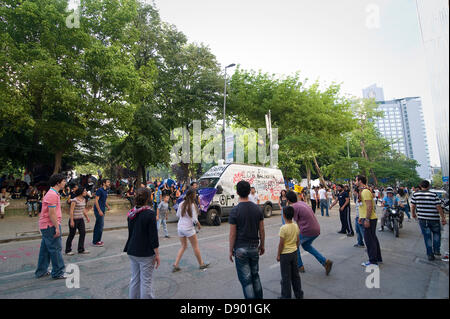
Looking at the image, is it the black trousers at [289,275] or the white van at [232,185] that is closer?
the black trousers at [289,275]

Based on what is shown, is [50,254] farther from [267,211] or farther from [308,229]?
[267,211]

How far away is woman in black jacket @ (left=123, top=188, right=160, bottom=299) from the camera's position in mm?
3262

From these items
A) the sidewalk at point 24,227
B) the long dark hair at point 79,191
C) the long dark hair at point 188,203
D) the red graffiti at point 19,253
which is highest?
the long dark hair at point 79,191

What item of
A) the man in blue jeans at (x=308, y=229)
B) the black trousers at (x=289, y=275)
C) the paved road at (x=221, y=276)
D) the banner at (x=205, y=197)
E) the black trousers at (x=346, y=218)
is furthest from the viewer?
the banner at (x=205, y=197)

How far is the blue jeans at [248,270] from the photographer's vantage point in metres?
3.21

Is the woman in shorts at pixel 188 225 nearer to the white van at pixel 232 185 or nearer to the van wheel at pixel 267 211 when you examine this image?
the white van at pixel 232 185

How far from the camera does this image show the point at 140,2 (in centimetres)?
2209

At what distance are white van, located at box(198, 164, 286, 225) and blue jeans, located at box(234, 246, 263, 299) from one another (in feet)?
25.2

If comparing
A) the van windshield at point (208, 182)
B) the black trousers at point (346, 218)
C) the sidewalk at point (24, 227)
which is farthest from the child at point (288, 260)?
the sidewalk at point (24, 227)

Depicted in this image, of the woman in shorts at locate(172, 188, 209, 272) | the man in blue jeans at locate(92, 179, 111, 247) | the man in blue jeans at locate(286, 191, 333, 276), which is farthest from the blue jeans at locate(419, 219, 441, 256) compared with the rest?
the man in blue jeans at locate(92, 179, 111, 247)

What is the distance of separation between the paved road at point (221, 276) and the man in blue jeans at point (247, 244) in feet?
2.38

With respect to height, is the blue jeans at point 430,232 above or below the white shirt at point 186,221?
below

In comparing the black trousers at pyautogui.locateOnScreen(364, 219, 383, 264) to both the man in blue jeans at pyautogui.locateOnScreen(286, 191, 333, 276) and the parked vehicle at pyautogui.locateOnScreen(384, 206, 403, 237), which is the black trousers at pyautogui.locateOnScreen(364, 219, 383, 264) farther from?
the parked vehicle at pyautogui.locateOnScreen(384, 206, 403, 237)

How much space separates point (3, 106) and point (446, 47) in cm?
1544
